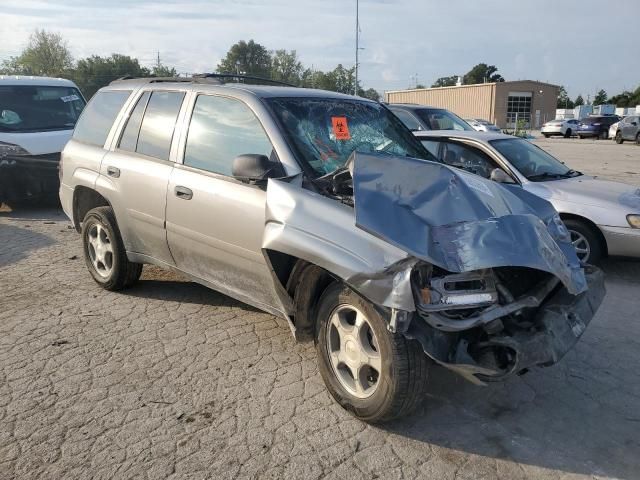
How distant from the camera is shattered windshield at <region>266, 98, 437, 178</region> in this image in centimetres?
368

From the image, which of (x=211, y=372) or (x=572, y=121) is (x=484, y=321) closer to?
(x=211, y=372)

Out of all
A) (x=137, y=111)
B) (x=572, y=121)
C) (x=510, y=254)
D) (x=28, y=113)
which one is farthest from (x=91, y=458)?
(x=572, y=121)

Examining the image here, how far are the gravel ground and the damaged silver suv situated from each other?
1.01 ft

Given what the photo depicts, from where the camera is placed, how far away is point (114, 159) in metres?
4.86

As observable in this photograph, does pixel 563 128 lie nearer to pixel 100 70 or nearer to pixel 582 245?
pixel 582 245

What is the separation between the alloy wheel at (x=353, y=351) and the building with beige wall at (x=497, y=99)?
52616 mm

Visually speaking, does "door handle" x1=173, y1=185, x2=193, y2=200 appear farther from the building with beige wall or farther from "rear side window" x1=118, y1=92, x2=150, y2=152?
the building with beige wall

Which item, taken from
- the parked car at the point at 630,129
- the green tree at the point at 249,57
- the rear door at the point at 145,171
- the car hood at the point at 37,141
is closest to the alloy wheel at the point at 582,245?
the rear door at the point at 145,171

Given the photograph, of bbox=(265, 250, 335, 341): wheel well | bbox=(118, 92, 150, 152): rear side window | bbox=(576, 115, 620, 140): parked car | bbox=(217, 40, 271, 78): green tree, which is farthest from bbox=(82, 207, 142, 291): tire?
bbox=(217, 40, 271, 78): green tree

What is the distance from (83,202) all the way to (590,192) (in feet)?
17.2

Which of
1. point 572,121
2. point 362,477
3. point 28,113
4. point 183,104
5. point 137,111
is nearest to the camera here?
point 362,477

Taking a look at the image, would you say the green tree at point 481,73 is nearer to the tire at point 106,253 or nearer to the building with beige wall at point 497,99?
the building with beige wall at point 497,99

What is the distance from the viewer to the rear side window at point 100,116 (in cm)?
512

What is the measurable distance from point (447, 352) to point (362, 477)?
745 mm
